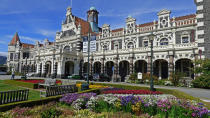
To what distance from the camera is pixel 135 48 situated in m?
29.1

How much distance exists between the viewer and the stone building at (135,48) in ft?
79.2

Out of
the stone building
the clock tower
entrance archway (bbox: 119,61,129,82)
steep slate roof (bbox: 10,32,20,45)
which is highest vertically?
the clock tower

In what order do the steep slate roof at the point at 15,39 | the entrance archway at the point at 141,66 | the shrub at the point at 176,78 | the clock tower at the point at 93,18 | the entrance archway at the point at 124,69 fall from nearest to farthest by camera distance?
the shrub at the point at 176,78 → the entrance archway at the point at 141,66 → the entrance archway at the point at 124,69 → the clock tower at the point at 93,18 → the steep slate roof at the point at 15,39

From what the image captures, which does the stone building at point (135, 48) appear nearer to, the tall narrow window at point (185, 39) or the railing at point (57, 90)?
the tall narrow window at point (185, 39)

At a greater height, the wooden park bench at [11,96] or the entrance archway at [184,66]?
the entrance archway at [184,66]

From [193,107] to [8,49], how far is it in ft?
265

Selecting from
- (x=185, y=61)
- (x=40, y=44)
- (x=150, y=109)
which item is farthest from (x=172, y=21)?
(x=40, y=44)

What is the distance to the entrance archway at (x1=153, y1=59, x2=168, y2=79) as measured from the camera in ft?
88.7

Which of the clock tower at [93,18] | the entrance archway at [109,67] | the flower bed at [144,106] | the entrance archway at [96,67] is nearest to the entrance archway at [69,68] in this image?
the entrance archway at [96,67]

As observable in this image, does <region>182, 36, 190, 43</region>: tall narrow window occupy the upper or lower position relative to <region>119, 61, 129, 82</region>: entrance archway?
upper

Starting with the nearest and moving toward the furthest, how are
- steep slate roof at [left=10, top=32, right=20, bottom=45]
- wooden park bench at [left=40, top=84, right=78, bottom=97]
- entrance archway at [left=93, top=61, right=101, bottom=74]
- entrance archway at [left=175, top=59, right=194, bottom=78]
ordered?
wooden park bench at [left=40, top=84, right=78, bottom=97] < entrance archway at [left=175, top=59, right=194, bottom=78] < entrance archway at [left=93, top=61, right=101, bottom=74] < steep slate roof at [left=10, top=32, right=20, bottom=45]

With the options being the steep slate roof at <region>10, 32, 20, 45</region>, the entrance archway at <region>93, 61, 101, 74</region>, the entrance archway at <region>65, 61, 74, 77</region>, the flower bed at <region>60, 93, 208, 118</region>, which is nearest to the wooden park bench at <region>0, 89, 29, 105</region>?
the flower bed at <region>60, 93, 208, 118</region>

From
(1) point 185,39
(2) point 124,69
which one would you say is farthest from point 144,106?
(2) point 124,69

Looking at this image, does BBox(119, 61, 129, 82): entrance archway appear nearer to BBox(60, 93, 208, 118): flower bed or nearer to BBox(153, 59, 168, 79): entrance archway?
BBox(153, 59, 168, 79): entrance archway
